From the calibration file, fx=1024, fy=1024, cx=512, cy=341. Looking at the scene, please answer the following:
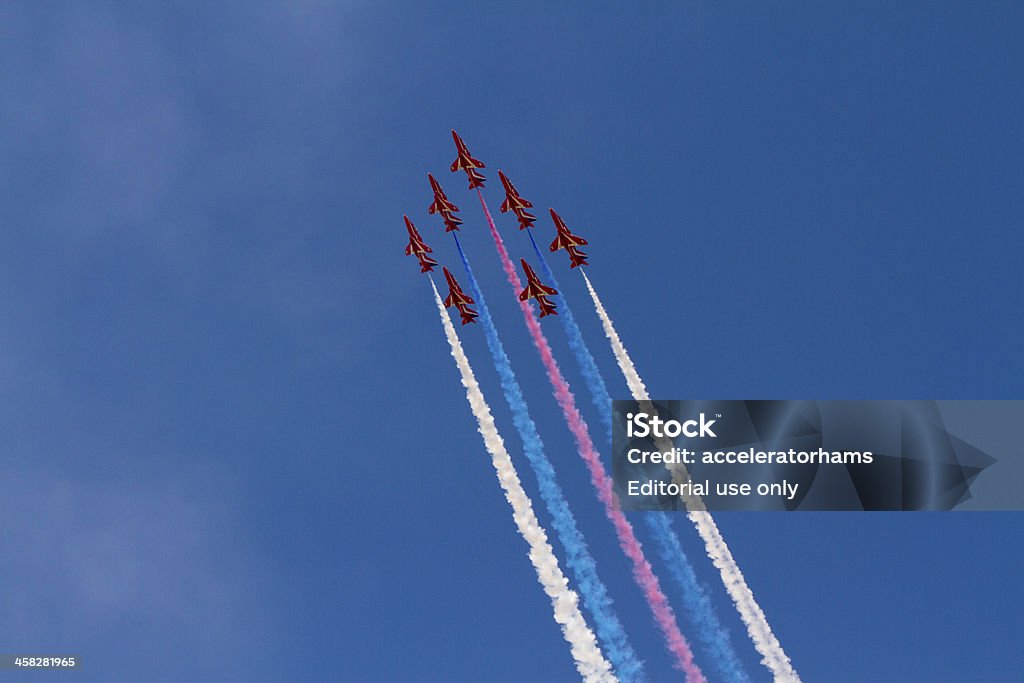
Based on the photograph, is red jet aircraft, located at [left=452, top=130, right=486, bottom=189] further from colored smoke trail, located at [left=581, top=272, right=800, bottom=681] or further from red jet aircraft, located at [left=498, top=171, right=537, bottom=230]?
colored smoke trail, located at [left=581, top=272, right=800, bottom=681]

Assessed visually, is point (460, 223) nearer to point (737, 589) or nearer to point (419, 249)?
point (419, 249)

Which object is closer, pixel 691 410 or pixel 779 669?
pixel 691 410

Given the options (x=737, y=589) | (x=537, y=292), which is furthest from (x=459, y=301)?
(x=737, y=589)

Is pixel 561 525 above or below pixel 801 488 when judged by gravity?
above

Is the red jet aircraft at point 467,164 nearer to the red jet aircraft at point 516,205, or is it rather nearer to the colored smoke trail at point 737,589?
the red jet aircraft at point 516,205

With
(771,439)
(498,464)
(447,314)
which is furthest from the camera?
(447,314)

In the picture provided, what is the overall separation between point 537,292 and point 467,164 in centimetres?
1676

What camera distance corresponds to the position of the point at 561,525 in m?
96.0

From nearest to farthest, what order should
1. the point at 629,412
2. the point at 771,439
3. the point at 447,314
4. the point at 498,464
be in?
the point at 771,439 → the point at 629,412 → the point at 498,464 → the point at 447,314

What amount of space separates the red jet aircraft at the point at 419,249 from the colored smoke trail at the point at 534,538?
194 inches

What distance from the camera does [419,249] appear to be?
114125mm

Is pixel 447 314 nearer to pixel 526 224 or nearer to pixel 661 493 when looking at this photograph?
pixel 526 224

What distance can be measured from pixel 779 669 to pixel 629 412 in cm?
2683

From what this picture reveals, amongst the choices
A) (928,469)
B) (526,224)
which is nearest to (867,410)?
(928,469)
